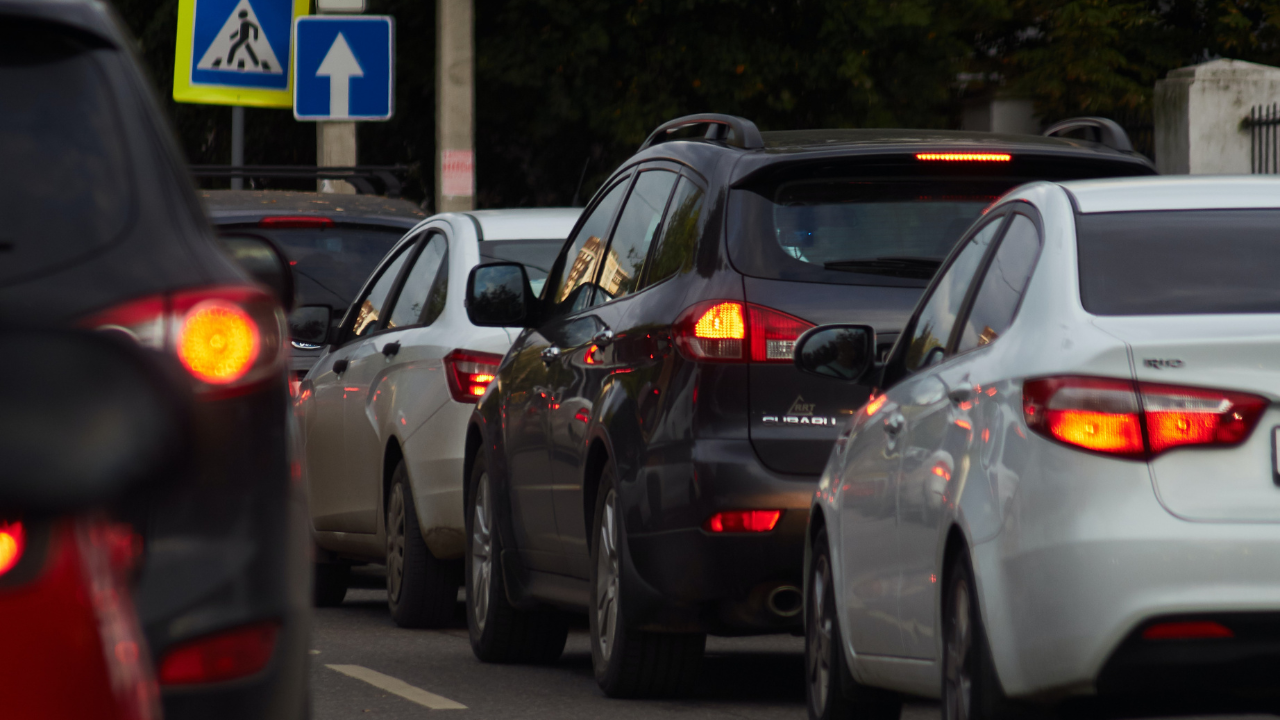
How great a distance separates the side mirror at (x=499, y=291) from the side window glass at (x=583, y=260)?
15 cm

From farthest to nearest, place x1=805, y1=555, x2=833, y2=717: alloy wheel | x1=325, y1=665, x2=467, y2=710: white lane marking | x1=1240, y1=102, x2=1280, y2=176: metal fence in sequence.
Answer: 1. x1=1240, y1=102, x2=1280, y2=176: metal fence
2. x1=325, y1=665, x2=467, y2=710: white lane marking
3. x1=805, y1=555, x2=833, y2=717: alloy wheel

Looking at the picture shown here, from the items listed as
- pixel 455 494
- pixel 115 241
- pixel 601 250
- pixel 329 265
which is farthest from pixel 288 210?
pixel 115 241

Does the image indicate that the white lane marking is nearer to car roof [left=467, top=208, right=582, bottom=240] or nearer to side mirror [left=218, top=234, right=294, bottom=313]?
car roof [left=467, top=208, right=582, bottom=240]

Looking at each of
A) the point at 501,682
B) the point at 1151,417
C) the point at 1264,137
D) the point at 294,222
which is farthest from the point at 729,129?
the point at 1264,137

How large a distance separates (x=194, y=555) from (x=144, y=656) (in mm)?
196

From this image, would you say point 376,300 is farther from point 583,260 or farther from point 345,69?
point 345,69

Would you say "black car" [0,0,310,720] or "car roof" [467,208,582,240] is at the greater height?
"car roof" [467,208,582,240]

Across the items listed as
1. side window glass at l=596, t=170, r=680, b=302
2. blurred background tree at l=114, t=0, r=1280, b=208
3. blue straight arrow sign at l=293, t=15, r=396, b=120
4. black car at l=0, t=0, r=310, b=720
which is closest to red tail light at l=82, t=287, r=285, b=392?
black car at l=0, t=0, r=310, b=720

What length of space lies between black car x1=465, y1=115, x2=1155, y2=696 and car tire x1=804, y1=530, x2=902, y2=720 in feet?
1.04

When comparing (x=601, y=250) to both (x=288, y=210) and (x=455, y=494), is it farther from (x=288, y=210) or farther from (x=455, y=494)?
(x=288, y=210)

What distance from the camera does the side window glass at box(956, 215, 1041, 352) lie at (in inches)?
214

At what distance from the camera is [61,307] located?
3.31 meters

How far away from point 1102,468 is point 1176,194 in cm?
111

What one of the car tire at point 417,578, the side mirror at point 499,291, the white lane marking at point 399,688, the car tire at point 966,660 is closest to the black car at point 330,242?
the car tire at point 417,578
